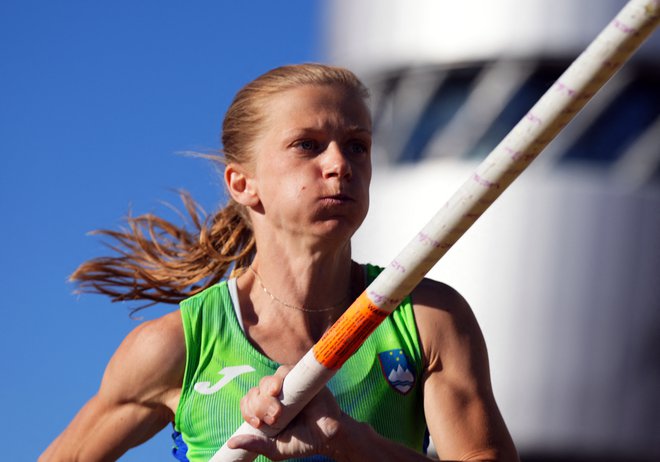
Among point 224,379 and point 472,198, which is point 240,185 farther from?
point 472,198

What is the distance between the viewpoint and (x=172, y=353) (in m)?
4.48

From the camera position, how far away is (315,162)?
14.3 ft

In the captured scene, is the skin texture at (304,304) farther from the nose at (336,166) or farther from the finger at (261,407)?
the finger at (261,407)

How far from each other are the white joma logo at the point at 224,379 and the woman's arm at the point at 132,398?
89mm

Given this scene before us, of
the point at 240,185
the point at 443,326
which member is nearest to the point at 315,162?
the point at 240,185

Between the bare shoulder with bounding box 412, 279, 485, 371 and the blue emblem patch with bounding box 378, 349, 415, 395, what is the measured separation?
7 cm

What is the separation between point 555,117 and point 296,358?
1.59 m

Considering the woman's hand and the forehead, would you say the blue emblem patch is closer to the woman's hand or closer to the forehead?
the woman's hand

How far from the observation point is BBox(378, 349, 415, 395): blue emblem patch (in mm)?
4402

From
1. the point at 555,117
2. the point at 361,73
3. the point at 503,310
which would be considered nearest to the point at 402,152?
the point at 361,73

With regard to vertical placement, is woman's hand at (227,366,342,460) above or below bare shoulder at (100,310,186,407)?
below

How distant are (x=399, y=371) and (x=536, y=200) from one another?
14120 millimetres

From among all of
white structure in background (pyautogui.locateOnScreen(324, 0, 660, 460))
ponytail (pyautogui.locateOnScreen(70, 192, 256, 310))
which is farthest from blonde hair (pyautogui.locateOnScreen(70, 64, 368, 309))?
white structure in background (pyautogui.locateOnScreen(324, 0, 660, 460))

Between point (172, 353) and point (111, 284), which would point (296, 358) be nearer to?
point (172, 353)
